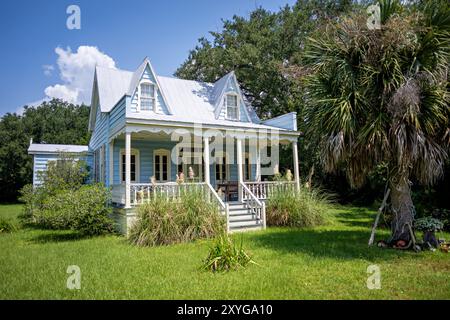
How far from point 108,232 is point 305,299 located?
8411 mm

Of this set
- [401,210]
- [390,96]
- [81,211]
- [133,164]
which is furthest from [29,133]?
[401,210]

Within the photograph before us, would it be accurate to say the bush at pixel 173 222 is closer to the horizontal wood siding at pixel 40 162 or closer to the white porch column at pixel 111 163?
the white porch column at pixel 111 163

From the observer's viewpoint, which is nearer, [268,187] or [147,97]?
[268,187]

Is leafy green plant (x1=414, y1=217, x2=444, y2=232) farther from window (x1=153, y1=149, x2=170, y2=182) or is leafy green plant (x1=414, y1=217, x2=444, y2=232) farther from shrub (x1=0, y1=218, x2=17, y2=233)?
shrub (x1=0, y1=218, x2=17, y2=233)

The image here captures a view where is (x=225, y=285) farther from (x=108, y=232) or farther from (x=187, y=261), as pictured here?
(x=108, y=232)

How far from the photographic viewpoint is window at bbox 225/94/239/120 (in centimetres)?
1625

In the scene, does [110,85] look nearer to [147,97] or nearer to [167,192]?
[147,97]

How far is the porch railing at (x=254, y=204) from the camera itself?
1145 cm

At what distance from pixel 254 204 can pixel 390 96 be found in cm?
660

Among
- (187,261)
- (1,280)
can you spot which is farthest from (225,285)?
(1,280)

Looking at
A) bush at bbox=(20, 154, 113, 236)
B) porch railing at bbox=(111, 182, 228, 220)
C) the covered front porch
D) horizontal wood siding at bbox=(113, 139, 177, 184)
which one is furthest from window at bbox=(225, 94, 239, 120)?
bush at bbox=(20, 154, 113, 236)

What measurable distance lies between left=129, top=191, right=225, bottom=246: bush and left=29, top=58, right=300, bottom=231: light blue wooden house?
1.08m

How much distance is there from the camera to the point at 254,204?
12039 millimetres

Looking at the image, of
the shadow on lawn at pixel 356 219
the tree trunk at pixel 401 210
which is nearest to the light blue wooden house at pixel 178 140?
the shadow on lawn at pixel 356 219
